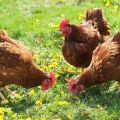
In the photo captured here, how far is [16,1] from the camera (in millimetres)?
11961

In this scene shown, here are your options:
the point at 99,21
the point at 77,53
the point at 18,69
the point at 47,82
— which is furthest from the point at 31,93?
the point at 99,21

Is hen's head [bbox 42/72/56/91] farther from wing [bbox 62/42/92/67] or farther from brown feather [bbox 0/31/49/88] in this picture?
wing [bbox 62/42/92/67]

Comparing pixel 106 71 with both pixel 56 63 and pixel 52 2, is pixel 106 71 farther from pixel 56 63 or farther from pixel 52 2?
pixel 52 2

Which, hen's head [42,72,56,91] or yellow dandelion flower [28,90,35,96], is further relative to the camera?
yellow dandelion flower [28,90,35,96]

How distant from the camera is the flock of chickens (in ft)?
23.9

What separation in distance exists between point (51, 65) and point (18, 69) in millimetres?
1171

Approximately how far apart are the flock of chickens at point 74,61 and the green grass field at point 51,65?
269 mm

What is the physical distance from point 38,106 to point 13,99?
57cm

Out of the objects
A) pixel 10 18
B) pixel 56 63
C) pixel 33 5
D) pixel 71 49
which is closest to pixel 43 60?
pixel 56 63

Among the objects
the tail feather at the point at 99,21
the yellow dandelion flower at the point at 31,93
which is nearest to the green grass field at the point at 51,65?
the yellow dandelion flower at the point at 31,93

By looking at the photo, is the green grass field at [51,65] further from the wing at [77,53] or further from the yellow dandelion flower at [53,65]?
the wing at [77,53]

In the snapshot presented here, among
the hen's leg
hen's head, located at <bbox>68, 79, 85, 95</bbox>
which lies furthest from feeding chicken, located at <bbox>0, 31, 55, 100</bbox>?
hen's head, located at <bbox>68, 79, 85, 95</bbox>

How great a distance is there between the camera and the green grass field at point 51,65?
708 cm

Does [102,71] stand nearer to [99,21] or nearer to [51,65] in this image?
[51,65]
